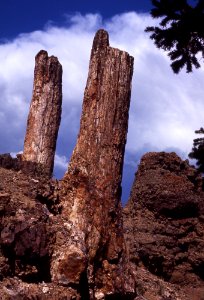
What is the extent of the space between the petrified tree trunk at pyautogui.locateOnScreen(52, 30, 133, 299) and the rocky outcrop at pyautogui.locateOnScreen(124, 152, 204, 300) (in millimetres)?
4193

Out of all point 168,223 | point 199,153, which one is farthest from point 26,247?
point 168,223

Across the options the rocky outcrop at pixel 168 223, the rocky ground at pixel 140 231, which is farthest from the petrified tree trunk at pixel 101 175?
the rocky outcrop at pixel 168 223

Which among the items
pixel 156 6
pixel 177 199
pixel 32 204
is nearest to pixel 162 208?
pixel 177 199

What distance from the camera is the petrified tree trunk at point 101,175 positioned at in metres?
6.31

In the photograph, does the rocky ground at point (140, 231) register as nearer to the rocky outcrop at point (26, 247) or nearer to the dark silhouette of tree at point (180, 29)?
the rocky outcrop at point (26, 247)

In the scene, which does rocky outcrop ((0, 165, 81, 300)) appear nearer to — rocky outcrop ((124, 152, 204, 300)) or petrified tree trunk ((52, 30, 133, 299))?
petrified tree trunk ((52, 30, 133, 299))

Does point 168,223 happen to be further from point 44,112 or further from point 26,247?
point 26,247

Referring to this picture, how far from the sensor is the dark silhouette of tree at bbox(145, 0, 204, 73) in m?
8.70

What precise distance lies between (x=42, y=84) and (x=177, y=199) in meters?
5.52

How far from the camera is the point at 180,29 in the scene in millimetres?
8922

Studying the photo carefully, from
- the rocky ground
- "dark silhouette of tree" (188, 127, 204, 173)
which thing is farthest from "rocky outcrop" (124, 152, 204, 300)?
"dark silhouette of tree" (188, 127, 204, 173)

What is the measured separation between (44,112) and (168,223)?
5322 millimetres

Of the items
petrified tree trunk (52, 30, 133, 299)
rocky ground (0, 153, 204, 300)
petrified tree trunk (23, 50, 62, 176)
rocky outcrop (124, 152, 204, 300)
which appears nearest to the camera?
rocky ground (0, 153, 204, 300)

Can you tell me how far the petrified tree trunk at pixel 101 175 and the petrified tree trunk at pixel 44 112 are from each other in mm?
3033
